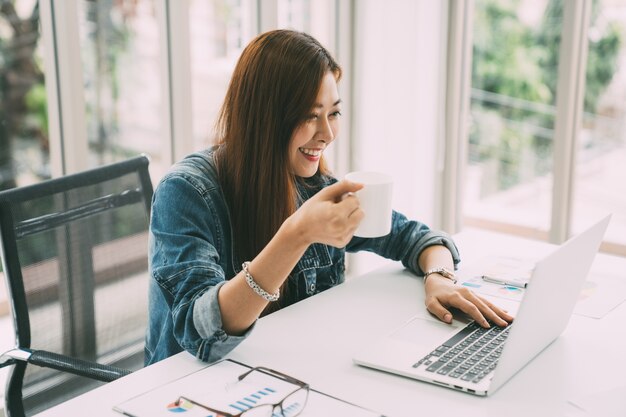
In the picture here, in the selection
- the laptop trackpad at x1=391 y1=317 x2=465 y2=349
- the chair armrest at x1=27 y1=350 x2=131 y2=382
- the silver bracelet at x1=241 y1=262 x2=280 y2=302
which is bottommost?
the chair armrest at x1=27 y1=350 x2=131 y2=382

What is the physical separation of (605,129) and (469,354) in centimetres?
221

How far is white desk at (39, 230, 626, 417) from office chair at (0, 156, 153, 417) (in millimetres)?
307

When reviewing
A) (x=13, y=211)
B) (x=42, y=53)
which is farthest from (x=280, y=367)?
(x=42, y=53)

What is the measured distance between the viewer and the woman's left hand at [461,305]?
1.36 m

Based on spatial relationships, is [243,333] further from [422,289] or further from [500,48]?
[500,48]

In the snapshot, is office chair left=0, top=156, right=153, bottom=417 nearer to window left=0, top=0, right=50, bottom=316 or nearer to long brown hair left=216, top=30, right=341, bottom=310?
long brown hair left=216, top=30, right=341, bottom=310

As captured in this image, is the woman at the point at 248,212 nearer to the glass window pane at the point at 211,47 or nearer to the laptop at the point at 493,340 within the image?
the laptop at the point at 493,340

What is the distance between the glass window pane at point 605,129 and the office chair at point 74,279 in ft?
6.73

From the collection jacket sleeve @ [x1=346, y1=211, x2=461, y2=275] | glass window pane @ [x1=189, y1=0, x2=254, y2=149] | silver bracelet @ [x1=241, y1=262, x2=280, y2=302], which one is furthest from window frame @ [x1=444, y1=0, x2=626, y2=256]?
silver bracelet @ [x1=241, y1=262, x2=280, y2=302]

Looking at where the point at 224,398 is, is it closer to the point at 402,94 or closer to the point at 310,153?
the point at 310,153

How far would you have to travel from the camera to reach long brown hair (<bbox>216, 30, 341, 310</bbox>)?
1.42 meters

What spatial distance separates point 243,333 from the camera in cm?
122

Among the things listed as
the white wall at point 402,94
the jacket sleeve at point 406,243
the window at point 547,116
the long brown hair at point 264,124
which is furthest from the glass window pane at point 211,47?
the long brown hair at point 264,124

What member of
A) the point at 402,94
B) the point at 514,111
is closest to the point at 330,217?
the point at 402,94
